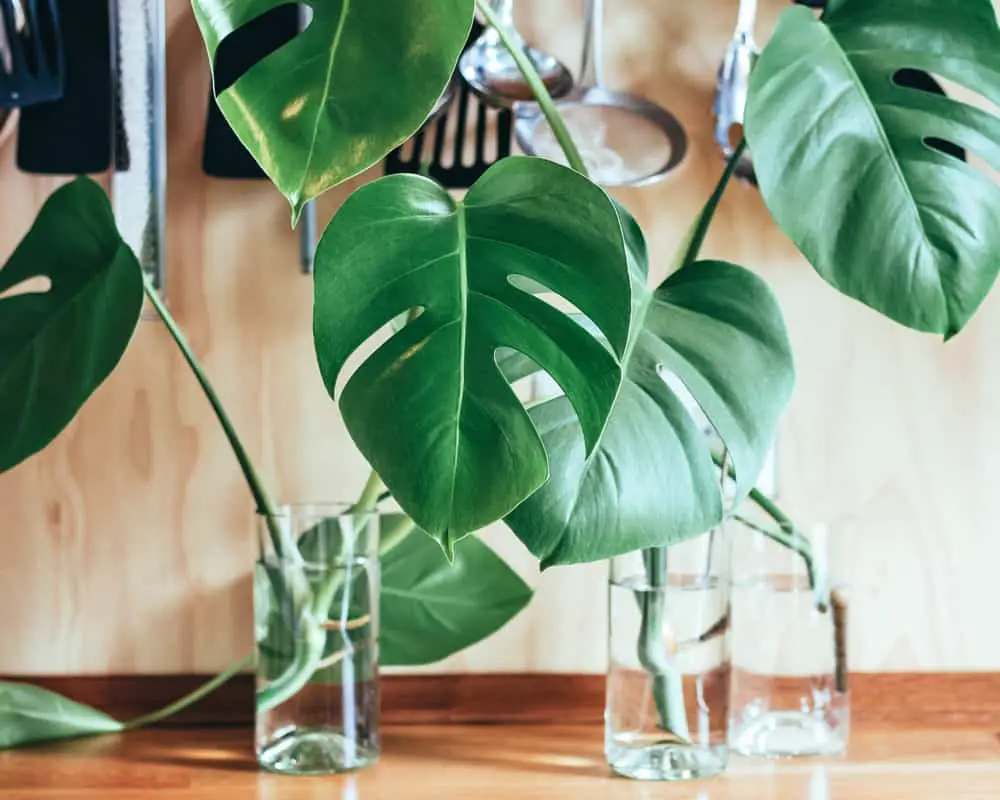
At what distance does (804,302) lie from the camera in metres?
1.09

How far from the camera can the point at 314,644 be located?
90 cm

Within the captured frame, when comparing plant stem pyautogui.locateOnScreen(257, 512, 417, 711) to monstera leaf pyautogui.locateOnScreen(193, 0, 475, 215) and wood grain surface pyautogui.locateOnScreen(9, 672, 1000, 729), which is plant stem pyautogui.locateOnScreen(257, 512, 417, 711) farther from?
monstera leaf pyautogui.locateOnScreen(193, 0, 475, 215)

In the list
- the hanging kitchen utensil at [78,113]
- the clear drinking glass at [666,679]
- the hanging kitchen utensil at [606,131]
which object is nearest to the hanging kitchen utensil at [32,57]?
the hanging kitchen utensil at [78,113]

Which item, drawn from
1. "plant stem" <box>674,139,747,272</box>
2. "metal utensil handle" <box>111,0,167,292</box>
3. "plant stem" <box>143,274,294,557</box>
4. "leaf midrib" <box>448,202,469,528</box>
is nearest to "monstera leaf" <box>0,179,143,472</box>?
"plant stem" <box>143,274,294,557</box>

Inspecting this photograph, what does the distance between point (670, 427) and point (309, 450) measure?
46 centimetres

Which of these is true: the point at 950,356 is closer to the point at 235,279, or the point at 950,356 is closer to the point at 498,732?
the point at 498,732

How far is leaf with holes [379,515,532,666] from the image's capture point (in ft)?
3.26

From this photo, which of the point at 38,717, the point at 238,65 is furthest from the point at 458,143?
the point at 38,717

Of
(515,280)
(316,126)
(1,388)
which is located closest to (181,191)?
(1,388)

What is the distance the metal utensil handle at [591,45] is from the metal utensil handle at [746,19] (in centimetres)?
12

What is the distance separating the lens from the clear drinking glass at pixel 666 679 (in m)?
0.88

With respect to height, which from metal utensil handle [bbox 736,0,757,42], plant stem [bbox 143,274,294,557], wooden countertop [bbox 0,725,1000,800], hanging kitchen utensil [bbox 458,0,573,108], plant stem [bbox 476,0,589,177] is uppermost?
metal utensil handle [bbox 736,0,757,42]

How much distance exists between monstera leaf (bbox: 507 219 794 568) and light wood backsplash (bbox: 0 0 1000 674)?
0.34 m

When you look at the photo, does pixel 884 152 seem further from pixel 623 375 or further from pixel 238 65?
pixel 238 65
